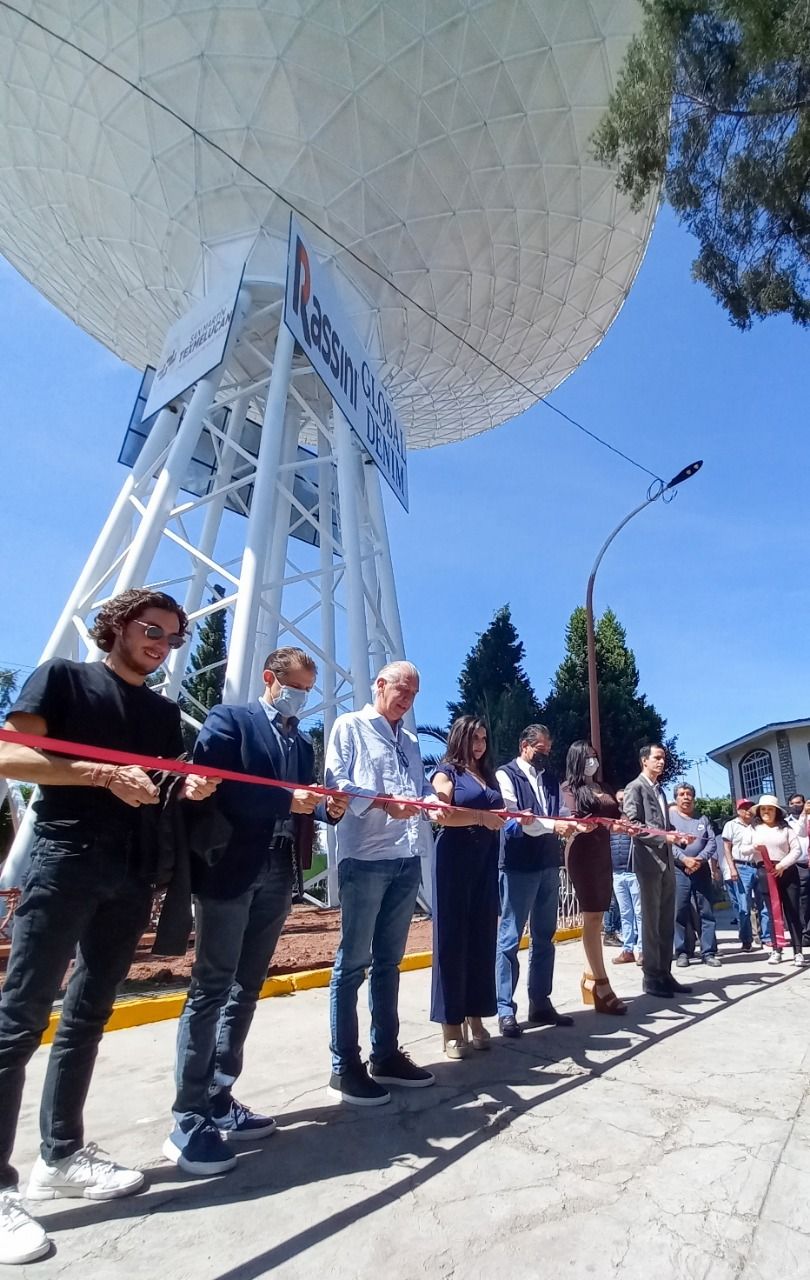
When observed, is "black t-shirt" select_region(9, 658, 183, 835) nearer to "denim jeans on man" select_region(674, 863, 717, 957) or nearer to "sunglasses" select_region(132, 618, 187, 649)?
"sunglasses" select_region(132, 618, 187, 649)

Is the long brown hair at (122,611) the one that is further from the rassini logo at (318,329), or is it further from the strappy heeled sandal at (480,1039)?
the rassini logo at (318,329)

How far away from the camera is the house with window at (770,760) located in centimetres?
2395

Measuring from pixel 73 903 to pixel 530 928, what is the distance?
2769 mm

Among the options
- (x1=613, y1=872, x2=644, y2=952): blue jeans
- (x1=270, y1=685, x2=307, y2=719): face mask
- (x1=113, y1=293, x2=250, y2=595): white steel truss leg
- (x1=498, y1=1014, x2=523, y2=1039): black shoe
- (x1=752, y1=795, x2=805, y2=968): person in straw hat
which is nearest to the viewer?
(x1=270, y1=685, x2=307, y2=719): face mask

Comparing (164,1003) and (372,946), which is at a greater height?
(372,946)

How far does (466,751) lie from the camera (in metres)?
3.71

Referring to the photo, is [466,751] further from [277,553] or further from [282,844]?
[277,553]

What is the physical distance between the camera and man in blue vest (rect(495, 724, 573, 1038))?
3.83 meters

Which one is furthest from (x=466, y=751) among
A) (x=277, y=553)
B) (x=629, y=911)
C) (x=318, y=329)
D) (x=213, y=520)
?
(x=213, y=520)

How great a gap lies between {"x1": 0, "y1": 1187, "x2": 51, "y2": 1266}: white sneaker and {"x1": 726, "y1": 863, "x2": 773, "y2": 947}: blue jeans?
704cm

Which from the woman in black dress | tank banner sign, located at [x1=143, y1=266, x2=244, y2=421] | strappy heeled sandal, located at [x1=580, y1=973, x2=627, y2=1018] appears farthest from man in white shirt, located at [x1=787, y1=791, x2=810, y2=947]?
tank banner sign, located at [x1=143, y1=266, x2=244, y2=421]

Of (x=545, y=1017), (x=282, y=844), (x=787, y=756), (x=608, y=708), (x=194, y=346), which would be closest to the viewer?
(x=282, y=844)

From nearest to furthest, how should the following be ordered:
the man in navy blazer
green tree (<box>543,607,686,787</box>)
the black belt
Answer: the man in navy blazer, the black belt, green tree (<box>543,607,686,787</box>)

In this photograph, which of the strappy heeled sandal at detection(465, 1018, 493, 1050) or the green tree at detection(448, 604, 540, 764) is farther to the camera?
the green tree at detection(448, 604, 540, 764)
